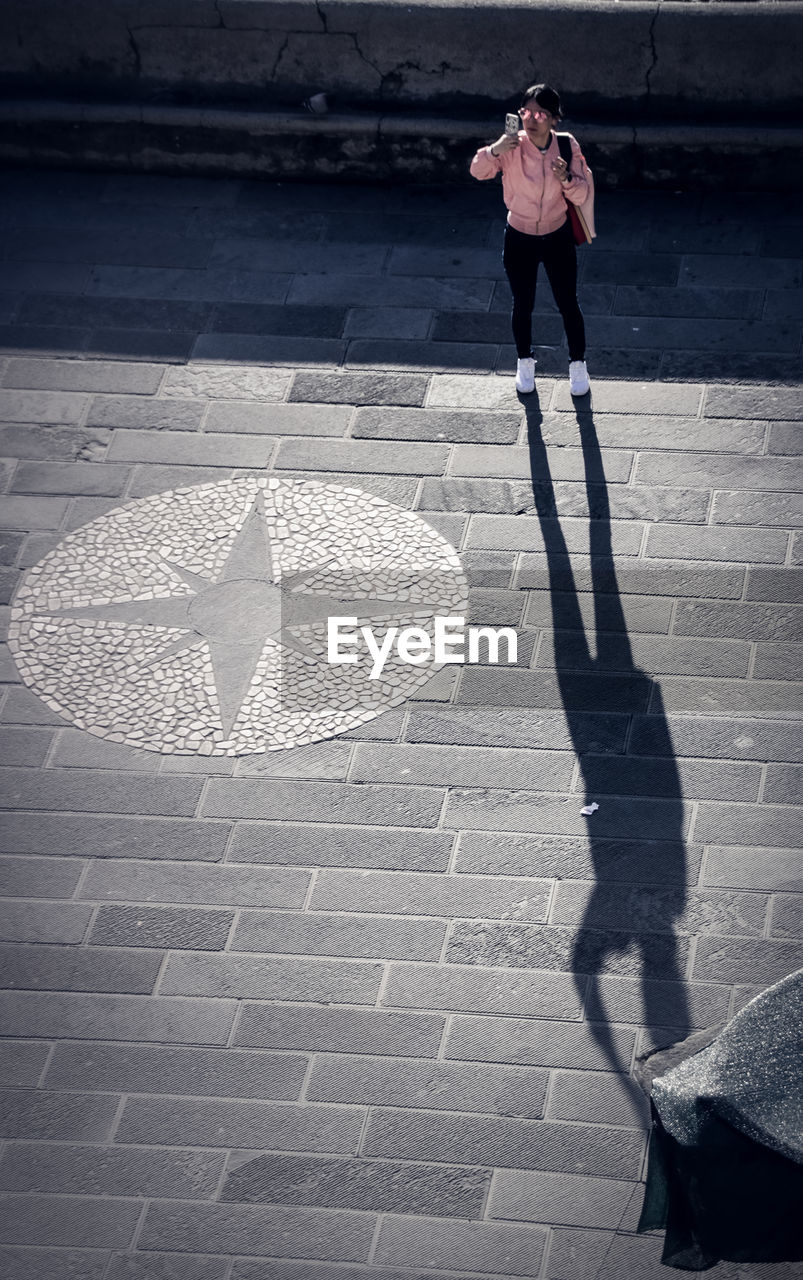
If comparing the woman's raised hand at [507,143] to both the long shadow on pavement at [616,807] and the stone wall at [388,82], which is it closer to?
the long shadow on pavement at [616,807]

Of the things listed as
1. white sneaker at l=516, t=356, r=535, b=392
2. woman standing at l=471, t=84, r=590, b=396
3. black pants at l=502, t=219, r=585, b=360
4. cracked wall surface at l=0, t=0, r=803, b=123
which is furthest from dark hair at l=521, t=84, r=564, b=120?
cracked wall surface at l=0, t=0, r=803, b=123

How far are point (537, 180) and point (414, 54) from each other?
290 centimetres

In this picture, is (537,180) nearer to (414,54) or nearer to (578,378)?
(578,378)

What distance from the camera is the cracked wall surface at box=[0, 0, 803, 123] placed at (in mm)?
8930

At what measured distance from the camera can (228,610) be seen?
725 cm

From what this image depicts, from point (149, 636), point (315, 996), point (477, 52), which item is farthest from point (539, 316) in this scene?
point (315, 996)

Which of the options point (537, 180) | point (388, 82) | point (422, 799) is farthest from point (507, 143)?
point (422, 799)

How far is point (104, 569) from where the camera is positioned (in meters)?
7.51

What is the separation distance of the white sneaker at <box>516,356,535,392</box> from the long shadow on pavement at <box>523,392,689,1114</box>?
32.6 inches

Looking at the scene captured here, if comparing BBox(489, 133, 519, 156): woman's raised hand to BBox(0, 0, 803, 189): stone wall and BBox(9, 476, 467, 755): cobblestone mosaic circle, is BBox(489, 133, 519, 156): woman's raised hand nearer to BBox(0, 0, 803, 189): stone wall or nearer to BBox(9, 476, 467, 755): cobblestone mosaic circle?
BBox(9, 476, 467, 755): cobblestone mosaic circle

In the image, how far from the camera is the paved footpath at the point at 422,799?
5.21 meters

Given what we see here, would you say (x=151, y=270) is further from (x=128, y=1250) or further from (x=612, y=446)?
(x=128, y=1250)

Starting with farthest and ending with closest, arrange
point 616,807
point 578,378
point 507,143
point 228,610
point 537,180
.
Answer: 1. point 578,378
2. point 228,610
3. point 537,180
4. point 507,143
5. point 616,807

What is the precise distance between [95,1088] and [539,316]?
18.1 ft
